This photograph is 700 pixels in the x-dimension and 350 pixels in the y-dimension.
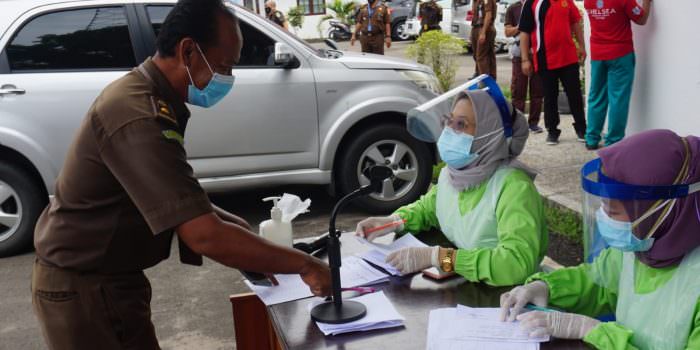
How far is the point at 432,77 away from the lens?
603 centimetres

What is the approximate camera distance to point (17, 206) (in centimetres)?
516

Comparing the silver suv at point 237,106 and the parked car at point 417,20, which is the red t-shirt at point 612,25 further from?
the parked car at point 417,20

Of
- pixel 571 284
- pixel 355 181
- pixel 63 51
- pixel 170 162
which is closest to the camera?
pixel 170 162

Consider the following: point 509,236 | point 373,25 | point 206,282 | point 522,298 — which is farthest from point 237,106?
point 373,25

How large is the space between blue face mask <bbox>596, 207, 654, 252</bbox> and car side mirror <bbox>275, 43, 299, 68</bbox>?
12.4ft

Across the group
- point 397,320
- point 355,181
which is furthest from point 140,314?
point 355,181

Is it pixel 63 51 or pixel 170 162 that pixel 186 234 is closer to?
pixel 170 162

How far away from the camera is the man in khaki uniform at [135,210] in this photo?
1.81 meters

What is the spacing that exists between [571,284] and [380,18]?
9687 mm

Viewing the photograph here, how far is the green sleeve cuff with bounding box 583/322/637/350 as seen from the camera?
5.96 feet

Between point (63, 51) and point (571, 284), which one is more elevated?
point (63, 51)

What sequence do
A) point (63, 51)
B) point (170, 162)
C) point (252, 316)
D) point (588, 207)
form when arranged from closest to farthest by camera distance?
point (170, 162)
point (588, 207)
point (252, 316)
point (63, 51)

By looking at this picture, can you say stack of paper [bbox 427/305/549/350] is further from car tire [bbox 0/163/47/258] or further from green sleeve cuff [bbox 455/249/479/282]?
car tire [bbox 0/163/47/258]

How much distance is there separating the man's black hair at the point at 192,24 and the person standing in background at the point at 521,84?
6.14 meters
